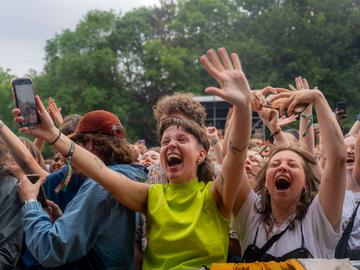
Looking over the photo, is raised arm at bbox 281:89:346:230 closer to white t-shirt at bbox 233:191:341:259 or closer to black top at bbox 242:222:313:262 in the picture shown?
white t-shirt at bbox 233:191:341:259

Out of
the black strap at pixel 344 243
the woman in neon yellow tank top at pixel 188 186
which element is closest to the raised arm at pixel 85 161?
the woman in neon yellow tank top at pixel 188 186

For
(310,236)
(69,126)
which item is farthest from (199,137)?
(69,126)

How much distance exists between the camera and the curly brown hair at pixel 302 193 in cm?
298

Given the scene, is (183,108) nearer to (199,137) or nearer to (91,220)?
(199,137)

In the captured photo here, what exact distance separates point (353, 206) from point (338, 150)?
0.96 m

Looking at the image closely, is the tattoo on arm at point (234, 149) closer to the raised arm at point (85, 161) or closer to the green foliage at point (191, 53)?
the raised arm at point (85, 161)

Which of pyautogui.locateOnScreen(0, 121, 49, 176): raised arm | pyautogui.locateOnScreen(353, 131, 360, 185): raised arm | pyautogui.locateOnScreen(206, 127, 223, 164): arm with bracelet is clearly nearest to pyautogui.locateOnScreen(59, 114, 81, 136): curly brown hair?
pyautogui.locateOnScreen(0, 121, 49, 176): raised arm

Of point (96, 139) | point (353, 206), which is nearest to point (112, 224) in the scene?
point (96, 139)

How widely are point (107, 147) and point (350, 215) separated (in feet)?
5.18

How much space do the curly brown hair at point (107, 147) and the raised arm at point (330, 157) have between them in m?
0.92

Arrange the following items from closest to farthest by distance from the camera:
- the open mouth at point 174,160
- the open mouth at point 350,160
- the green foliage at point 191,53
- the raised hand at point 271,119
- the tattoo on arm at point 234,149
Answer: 1. the tattoo on arm at point 234,149
2. the open mouth at point 174,160
3. the raised hand at point 271,119
4. the open mouth at point 350,160
5. the green foliage at point 191,53

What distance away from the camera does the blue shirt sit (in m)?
2.72

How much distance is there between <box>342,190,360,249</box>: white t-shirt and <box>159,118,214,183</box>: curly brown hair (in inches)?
36.4

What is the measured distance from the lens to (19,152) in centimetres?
332
